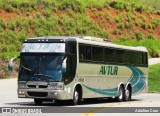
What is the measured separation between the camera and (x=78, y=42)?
24.4 metres

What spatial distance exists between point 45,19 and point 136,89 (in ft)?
94.2

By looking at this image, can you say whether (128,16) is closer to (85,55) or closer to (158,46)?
(158,46)

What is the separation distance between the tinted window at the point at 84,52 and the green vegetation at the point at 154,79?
52.0ft

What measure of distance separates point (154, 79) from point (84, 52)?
66.2 feet

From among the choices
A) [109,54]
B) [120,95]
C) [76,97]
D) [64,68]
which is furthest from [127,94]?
[64,68]

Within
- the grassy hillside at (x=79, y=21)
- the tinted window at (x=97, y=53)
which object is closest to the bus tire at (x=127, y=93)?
the tinted window at (x=97, y=53)

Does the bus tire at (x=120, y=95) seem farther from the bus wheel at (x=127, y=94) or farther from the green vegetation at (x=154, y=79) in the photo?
the green vegetation at (x=154, y=79)

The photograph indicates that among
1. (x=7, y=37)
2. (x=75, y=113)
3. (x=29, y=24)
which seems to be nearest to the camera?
(x=75, y=113)

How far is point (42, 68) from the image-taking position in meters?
23.5

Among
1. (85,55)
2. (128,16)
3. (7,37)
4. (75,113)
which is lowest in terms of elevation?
(75,113)

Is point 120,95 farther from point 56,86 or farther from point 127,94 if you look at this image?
point 56,86

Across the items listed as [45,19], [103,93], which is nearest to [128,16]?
[45,19]

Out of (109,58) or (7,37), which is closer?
(109,58)

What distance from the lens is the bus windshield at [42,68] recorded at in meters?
23.4
